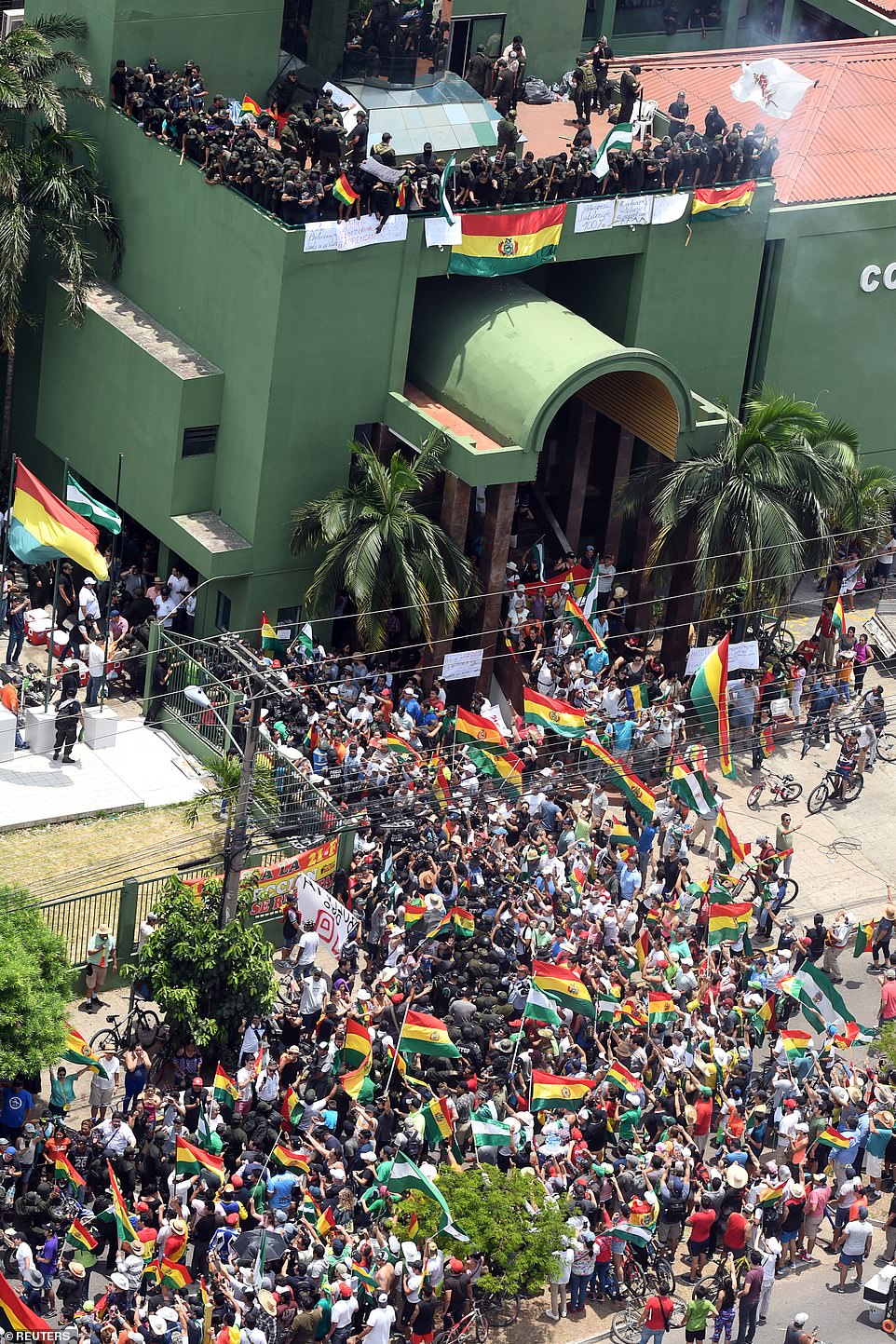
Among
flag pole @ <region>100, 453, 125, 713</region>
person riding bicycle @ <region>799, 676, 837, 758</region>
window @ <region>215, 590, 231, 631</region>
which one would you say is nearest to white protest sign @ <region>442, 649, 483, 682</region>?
window @ <region>215, 590, 231, 631</region>

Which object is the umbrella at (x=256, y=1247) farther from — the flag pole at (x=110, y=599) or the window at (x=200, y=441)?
the window at (x=200, y=441)

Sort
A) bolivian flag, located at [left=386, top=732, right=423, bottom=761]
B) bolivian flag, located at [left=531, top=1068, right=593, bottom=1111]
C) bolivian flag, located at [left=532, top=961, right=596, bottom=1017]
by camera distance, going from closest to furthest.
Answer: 1. bolivian flag, located at [left=531, top=1068, right=593, bottom=1111]
2. bolivian flag, located at [left=532, top=961, right=596, bottom=1017]
3. bolivian flag, located at [left=386, top=732, right=423, bottom=761]

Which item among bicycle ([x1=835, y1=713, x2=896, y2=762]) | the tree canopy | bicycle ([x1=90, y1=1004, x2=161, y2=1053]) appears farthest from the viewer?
bicycle ([x1=835, y1=713, x2=896, y2=762])

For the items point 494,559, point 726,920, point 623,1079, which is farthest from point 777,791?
point 623,1079

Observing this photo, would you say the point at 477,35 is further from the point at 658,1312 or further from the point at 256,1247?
the point at 658,1312

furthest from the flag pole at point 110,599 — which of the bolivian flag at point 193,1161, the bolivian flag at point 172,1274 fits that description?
the bolivian flag at point 172,1274

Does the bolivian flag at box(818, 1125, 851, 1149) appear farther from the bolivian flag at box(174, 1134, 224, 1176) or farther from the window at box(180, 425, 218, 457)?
the window at box(180, 425, 218, 457)

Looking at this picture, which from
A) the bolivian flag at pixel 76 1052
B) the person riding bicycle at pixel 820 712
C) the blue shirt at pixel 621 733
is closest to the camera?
the bolivian flag at pixel 76 1052
